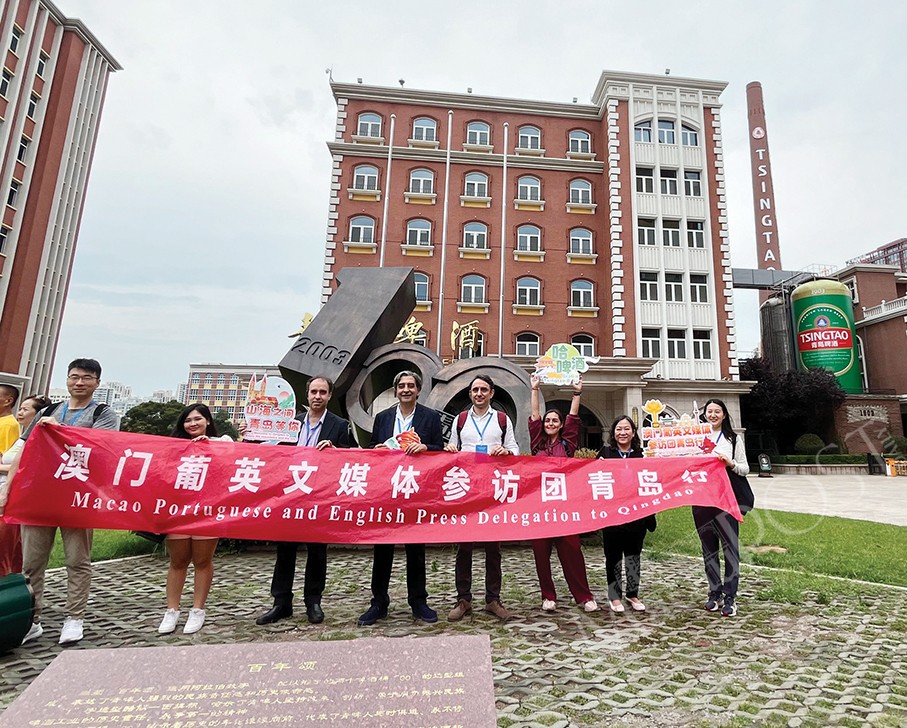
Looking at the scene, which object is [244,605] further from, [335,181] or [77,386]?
[335,181]

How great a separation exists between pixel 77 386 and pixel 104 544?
15.6 ft

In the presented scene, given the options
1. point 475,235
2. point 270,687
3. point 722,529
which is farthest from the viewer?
point 475,235

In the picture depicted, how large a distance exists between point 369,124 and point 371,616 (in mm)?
24317

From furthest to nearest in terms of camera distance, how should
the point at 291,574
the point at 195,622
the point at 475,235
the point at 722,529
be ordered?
the point at 475,235
the point at 722,529
the point at 291,574
the point at 195,622

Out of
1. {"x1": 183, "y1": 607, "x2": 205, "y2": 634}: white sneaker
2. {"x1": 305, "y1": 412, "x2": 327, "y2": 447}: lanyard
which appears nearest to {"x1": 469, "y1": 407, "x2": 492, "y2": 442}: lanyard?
{"x1": 305, "y1": 412, "x2": 327, "y2": 447}: lanyard

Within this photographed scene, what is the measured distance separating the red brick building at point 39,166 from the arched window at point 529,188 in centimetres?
2297

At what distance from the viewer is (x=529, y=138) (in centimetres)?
2539

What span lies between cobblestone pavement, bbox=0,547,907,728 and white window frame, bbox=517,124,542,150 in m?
23.3

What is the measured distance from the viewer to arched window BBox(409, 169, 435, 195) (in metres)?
24.2

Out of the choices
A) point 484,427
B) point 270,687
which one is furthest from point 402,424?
point 270,687

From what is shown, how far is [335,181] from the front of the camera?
23547 mm

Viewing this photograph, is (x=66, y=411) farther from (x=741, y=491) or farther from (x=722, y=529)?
(x=741, y=491)

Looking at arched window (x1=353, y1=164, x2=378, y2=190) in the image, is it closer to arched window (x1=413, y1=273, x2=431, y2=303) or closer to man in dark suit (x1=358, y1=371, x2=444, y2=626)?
arched window (x1=413, y1=273, x2=431, y2=303)

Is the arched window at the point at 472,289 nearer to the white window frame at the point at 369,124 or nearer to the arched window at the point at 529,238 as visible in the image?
the arched window at the point at 529,238
